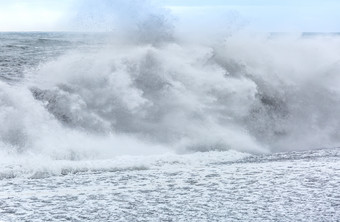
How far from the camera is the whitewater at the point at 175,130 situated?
6.85 m

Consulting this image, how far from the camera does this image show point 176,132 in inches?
520

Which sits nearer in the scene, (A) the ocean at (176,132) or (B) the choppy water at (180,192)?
(B) the choppy water at (180,192)

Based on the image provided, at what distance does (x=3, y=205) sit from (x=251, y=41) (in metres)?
14.0

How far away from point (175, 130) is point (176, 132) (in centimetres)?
15

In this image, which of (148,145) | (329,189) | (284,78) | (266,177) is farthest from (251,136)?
(329,189)

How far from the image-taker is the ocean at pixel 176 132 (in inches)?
269

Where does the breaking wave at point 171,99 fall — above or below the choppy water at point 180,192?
above

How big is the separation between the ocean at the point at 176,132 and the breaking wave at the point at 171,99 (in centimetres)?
5

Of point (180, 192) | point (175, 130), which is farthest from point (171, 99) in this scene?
point (180, 192)

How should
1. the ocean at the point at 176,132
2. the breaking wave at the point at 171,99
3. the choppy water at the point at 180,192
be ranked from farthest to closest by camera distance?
the breaking wave at the point at 171,99
the ocean at the point at 176,132
the choppy water at the point at 180,192

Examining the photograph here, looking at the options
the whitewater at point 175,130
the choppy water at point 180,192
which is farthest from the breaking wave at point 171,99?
the choppy water at point 180,192

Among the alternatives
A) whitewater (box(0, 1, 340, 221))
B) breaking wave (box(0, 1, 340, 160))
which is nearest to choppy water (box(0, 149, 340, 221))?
whitewater (box(0, 1, 340, 221))

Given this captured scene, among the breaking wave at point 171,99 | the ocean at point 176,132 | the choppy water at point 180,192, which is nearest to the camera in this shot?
the choppy water at point 180,192

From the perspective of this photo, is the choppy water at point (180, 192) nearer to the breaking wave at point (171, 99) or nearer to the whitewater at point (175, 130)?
the whitewater at point (175, 130)
